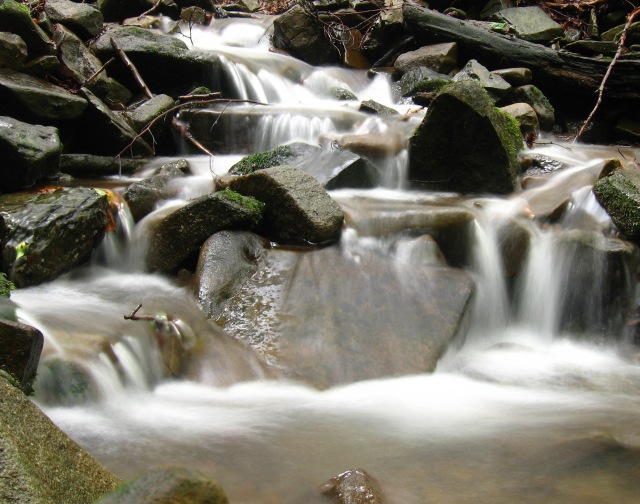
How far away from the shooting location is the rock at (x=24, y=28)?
696 centimetres

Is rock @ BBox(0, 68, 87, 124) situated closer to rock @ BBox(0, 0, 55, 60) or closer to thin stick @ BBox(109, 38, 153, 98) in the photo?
rock @ BBox(0, 0, 55, 60)

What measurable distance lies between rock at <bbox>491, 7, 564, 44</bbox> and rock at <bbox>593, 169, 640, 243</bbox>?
6138 millimetres

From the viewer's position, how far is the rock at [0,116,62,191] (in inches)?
215

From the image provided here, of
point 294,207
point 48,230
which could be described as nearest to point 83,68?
point 48,230

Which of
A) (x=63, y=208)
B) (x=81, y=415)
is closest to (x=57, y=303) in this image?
(x=63, y=208)

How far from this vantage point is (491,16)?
1157 centimetres

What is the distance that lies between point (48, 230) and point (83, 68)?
160 inches

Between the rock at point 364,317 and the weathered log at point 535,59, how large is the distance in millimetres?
5576

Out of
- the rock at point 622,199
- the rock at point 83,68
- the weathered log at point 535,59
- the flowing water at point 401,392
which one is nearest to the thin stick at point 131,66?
the rock at point 83,68

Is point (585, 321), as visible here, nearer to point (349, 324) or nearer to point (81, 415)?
point (349, 324)

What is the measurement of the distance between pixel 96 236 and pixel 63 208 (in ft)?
1.22

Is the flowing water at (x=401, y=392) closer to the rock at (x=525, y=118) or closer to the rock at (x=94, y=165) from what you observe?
the rock at (x=94, y=165)

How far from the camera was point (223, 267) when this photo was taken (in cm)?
477

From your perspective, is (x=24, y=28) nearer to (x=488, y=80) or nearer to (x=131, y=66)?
(x=131, y=66)
